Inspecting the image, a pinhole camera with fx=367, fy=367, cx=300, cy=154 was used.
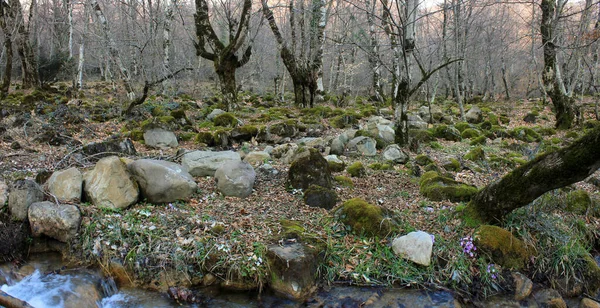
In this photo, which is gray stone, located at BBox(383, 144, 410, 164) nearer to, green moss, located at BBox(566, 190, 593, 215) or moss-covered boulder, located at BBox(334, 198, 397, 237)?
green moss, located at BBox(566, 190, 593, 215)

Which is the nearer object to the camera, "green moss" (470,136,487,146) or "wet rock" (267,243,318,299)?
"wet rock" (267,243,318,299)

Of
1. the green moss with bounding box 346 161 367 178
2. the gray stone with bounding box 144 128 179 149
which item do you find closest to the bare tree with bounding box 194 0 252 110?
the gray stone with bounding box 144 128 179 149

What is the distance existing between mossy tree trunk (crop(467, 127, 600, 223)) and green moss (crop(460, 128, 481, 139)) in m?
7.23

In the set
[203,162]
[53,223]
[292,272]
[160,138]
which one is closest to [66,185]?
[53,223]

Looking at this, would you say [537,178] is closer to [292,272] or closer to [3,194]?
[292,272]

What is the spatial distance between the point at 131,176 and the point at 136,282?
5.28ft

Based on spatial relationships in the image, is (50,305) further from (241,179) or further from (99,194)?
(241,179)

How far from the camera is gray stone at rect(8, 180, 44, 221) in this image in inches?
171

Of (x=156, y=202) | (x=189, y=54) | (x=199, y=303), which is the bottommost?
(x=199, y=303)

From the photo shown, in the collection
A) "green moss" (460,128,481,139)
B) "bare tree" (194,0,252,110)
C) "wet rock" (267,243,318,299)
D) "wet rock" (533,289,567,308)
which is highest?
"bare tree" (194,0,252,110)

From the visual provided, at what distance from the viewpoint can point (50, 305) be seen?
11.8 ft

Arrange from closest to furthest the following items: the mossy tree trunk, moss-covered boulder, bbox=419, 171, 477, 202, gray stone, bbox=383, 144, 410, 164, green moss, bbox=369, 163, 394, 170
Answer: the mossy tree trunk < moss-covered boulder, bbox=419, 171, 477, 202 < green moss, bbox=369, 163, 394, 170 < gray stone, bbox=383, 144, 410, 164

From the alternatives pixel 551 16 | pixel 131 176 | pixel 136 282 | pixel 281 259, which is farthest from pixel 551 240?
pixel 551 16

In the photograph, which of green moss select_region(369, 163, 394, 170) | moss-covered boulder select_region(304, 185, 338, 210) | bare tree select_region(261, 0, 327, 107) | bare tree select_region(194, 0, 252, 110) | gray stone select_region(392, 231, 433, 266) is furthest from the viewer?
bare tree select_region(261, 0, 327, 107)
